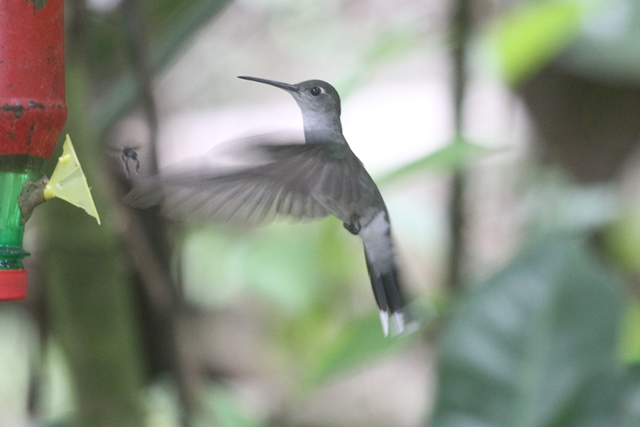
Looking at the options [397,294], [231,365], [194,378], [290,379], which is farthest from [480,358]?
[231,365]

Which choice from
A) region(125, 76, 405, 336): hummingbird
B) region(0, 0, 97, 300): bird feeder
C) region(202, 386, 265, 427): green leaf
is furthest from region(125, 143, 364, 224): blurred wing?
region(202, 386, 265, 427): green leaf

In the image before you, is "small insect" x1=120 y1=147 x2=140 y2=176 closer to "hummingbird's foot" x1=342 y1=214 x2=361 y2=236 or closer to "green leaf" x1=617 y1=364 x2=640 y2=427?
"hummingbird's foot" x1=342 y1=214 x2=361 y2=236

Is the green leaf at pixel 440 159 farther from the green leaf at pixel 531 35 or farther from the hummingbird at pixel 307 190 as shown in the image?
the green leaf at pixel 531 35

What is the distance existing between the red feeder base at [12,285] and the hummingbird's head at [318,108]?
274 mm

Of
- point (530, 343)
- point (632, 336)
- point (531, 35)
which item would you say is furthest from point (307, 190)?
point (632, 336)

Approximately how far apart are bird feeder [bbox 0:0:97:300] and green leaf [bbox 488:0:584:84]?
1447 mm

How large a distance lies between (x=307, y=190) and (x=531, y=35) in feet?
4.64

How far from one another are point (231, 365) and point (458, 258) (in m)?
1.18

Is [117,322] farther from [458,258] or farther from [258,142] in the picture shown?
[458,258]

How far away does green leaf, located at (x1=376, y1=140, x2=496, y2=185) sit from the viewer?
4.48 ft

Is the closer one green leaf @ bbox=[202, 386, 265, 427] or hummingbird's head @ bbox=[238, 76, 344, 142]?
hummingbird's head @ bbox=[238, 76, 344, 142]

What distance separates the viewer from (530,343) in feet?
4.95

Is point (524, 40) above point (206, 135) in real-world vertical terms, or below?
above

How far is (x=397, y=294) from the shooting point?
0.89 metres
